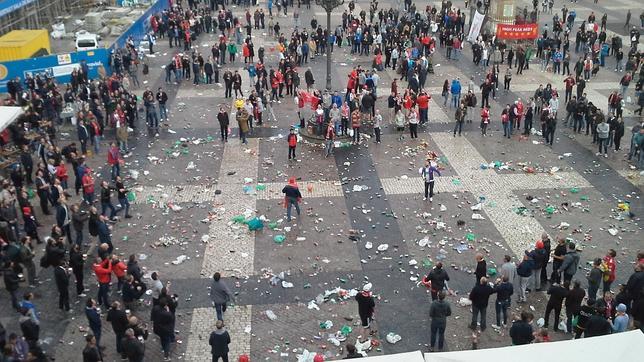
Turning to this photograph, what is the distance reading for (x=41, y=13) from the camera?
41188mm

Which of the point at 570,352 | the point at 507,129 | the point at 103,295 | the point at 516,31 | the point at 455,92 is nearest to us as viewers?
the point at 570,352

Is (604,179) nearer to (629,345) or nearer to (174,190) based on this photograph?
(629,345)

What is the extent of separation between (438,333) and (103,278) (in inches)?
266

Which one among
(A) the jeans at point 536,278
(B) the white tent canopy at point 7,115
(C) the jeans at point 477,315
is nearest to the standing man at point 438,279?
(C) the jeans at point 477,315

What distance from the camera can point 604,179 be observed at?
1977cm

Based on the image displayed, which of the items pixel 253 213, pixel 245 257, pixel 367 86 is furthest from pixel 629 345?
pixel 367 86

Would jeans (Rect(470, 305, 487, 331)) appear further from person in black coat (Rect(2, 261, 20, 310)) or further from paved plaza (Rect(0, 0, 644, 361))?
person in black coat (Rect(2, 261, 20, 310))

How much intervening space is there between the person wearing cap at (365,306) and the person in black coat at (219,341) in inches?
Answer: 105

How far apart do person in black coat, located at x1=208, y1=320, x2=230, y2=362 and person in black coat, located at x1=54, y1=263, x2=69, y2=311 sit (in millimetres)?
3786

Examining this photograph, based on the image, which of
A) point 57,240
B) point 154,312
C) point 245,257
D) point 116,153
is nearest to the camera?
point 154,312

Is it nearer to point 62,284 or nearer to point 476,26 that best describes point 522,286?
point 62,284

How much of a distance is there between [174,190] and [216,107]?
26.9 feet

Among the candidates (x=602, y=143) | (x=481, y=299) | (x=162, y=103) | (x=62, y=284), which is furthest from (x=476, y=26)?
(x=62, y=284)

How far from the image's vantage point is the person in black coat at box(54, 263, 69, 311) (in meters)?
13.1
